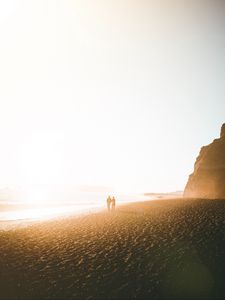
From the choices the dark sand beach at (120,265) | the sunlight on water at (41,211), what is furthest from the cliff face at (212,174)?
the dark sand beach at (120,265)

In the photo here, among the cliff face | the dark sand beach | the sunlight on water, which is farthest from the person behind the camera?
the cliff face

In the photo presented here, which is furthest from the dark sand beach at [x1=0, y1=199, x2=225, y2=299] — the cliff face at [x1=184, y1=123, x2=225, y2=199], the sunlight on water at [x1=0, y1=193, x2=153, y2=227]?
the cliff face at [x1=184, y1=123, x2=225, y2=199]

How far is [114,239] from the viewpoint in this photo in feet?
72.6

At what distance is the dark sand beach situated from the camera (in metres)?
11.8

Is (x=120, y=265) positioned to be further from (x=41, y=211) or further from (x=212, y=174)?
(x=212, y=174)

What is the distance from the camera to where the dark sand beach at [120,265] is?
11812 mm

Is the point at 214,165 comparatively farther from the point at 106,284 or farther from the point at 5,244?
the point at 106,284

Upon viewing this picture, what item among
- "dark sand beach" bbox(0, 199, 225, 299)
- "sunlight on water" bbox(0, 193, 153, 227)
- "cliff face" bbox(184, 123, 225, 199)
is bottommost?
"dark sand beach" bbox(0, 199, 225, 299)

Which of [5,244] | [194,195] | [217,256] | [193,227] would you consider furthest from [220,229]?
[194,195]

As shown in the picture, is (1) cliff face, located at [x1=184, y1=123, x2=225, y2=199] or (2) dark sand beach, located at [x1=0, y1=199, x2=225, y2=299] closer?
(2) dark sand beach, located at [x1=0, y1=199, x2=225, y2=299]

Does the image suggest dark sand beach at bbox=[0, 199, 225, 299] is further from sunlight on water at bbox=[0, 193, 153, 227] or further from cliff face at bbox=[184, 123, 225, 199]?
cliff face at bbox=[184, 123, 225, 199]

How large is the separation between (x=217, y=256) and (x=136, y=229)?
11.1 m

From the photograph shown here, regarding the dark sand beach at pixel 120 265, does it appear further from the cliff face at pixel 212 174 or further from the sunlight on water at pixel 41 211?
the cliff face at pixel 212 174

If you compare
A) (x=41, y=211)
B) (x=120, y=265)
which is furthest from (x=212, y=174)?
(x=120, y=265)
